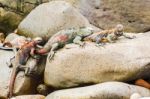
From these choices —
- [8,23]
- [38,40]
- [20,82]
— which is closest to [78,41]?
[38,40]

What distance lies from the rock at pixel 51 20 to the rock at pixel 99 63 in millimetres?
1432

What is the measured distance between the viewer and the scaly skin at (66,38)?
34.4ft

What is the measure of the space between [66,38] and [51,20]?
140 centimetres

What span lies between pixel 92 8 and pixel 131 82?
3491 mm

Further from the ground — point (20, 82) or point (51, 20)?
point (51, 20)

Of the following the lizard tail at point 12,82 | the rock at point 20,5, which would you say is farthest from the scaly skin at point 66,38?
the rock at point 20,5

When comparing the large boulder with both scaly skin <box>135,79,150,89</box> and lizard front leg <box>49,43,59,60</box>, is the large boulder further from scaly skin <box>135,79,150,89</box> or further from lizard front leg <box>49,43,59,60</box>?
scaly skin <box>135,79,150,89</box>

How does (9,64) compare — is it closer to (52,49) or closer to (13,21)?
(52,49)

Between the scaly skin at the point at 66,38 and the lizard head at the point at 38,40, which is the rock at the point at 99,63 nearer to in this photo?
the scaly skin at the point at 66,38

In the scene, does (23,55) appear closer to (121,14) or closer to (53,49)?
(53,49)

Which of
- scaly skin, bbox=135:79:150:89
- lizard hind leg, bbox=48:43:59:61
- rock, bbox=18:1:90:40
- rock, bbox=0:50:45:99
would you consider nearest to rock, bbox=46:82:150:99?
scaly skin, bbox=135:79:150:89

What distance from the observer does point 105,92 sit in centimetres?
938

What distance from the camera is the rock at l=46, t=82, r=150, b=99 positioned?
9.38 metres

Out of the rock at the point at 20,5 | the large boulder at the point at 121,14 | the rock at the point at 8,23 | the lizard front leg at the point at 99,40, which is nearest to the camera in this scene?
the lizard front leg at the point at 99,40
